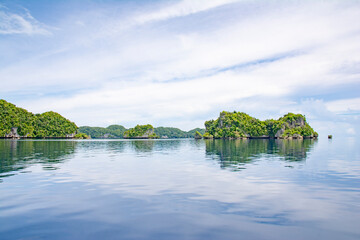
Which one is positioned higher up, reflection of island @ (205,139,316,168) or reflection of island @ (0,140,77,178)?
reflection of island @ (0,140,77,178)

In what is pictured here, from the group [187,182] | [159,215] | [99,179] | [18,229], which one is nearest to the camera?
[18,229]

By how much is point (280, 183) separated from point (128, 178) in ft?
48.8

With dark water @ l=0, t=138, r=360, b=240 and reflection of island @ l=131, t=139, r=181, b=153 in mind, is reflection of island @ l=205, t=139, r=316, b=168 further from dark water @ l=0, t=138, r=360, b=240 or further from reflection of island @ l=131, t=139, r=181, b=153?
reflection of island @ l=131, t=139, r=181, b=153

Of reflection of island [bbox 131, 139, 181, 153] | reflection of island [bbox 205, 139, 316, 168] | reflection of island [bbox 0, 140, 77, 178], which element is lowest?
reflection of island [bbox 131, 139, 181, 153]

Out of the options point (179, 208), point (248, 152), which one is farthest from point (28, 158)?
point (248, 152)

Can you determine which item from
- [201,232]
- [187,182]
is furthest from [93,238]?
[187,182]

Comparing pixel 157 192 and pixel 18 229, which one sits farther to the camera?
pixel 157 192

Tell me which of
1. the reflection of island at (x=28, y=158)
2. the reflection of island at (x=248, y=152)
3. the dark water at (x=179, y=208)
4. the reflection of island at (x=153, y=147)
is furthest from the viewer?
the reflection of island at (x=153, y=147)

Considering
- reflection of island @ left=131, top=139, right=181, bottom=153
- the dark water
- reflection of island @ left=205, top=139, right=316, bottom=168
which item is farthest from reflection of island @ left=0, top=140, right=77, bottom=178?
reflection of island @ left=205, top=139, right=316, bottom=168

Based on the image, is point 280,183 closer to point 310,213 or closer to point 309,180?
point 309,180

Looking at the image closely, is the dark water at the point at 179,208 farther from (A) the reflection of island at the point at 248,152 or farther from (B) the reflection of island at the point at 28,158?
(A) the reflection of island at the point at 248,152

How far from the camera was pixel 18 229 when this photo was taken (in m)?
11.3

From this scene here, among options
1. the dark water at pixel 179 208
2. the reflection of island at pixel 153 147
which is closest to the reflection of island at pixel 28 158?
the dark water at pixel 179 208

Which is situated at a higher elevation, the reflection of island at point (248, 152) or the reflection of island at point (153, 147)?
the reflection of island at point (248, 152)
